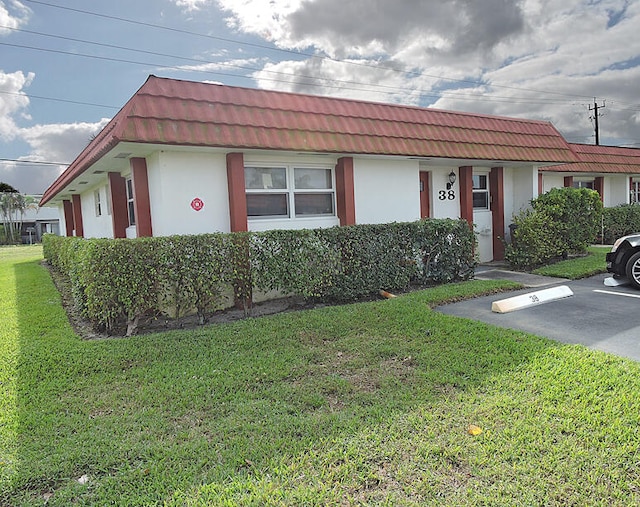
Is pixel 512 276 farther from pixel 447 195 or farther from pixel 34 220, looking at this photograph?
pixel 34 220

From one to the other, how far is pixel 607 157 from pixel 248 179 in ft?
56.2

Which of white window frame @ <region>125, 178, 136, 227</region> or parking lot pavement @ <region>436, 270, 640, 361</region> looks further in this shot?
white window frame @ <region>125, 178, 136, 227</region>

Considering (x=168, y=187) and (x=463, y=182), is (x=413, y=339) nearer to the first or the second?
(x=168, y=187)

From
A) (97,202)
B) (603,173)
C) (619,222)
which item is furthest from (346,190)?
(603,173)

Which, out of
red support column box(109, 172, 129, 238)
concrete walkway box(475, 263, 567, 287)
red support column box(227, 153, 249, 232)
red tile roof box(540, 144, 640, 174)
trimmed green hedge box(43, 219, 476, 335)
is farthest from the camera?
red tile roof box(540, 144, 640, 174)

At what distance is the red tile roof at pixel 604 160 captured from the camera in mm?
16703

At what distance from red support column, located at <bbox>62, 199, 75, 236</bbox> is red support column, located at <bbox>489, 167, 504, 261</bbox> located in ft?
54.7

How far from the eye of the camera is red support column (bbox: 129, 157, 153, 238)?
24.3 ft

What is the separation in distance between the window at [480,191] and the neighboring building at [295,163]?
0.10 ft

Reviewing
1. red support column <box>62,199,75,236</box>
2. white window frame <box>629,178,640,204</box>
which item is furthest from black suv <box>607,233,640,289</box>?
red support column <box>62,199,75,236</box>

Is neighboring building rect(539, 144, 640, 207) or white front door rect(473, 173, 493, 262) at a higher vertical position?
neighboring building rect(539, 144, 640, 207)

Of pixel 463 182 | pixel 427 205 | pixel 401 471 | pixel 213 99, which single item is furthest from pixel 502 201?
pixel 401 471

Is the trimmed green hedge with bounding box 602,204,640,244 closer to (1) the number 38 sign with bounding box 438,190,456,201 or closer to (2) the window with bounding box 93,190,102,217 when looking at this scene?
(1) the number 38 sign with bounding box 438,190,456,201

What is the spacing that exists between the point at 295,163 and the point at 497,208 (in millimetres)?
6497
